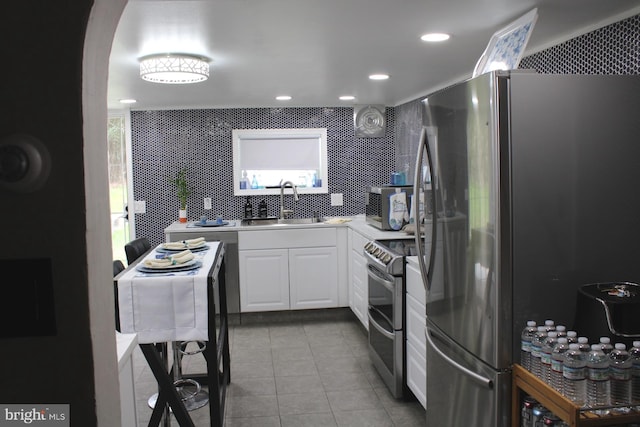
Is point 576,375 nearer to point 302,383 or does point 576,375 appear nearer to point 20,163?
point 20,163

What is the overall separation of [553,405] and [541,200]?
732 mm

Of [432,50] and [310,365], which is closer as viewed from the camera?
[432,50]

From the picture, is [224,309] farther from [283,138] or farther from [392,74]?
[283,138]

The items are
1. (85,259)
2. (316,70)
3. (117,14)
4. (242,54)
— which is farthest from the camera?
(316,70)

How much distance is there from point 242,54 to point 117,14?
209 centimetres

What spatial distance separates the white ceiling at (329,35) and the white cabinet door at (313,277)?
1.75 metres

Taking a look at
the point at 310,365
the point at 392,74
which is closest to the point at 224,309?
the point at 310,365

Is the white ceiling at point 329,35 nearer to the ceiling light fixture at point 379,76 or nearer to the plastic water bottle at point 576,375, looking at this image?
the ceiling light fixture at point 379,76

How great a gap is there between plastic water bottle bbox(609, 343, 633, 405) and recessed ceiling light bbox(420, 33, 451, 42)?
1658 mm

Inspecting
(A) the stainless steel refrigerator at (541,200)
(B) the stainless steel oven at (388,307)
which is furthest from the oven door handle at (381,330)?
(A) the stainless steel refrigerator at (541,200)

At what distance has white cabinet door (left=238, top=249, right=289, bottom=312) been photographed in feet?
17.3

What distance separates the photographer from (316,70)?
3.66 m

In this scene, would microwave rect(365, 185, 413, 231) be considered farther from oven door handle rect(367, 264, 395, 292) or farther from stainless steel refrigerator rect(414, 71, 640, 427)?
stainless steel refrigerator rect(414, 71, 640, 427)

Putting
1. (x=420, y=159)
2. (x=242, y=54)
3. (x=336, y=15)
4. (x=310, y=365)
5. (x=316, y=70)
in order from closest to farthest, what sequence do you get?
(x=336, y=15) → (x=420, y=159) → (x=242, y=54) → (x=316, y=70) → (x=310, y=365)
